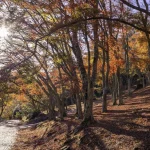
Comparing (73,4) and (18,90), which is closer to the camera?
(73,4)

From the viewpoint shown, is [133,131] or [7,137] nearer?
[133,131]

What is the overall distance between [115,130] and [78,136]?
6.37ft

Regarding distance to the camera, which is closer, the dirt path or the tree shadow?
the tree shadow

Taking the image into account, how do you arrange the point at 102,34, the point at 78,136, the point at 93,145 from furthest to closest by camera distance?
the point at 102,34, the point at 78,136, the point at 93,145

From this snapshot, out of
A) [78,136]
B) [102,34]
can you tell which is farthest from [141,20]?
[78,136]

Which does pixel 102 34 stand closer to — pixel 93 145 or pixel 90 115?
pixel 90 115

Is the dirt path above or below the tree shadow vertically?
below

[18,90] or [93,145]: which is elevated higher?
[18,90]

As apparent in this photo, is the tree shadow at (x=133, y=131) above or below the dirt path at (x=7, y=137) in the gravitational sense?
above

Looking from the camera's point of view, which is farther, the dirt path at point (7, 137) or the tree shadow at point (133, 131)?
the dirt path at point (7, 137)

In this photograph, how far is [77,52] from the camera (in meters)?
14.0

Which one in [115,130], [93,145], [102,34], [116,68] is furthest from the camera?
[116,68]

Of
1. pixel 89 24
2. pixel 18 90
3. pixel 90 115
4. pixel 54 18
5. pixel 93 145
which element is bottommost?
pixel 93 145

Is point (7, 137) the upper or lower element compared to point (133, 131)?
lower
